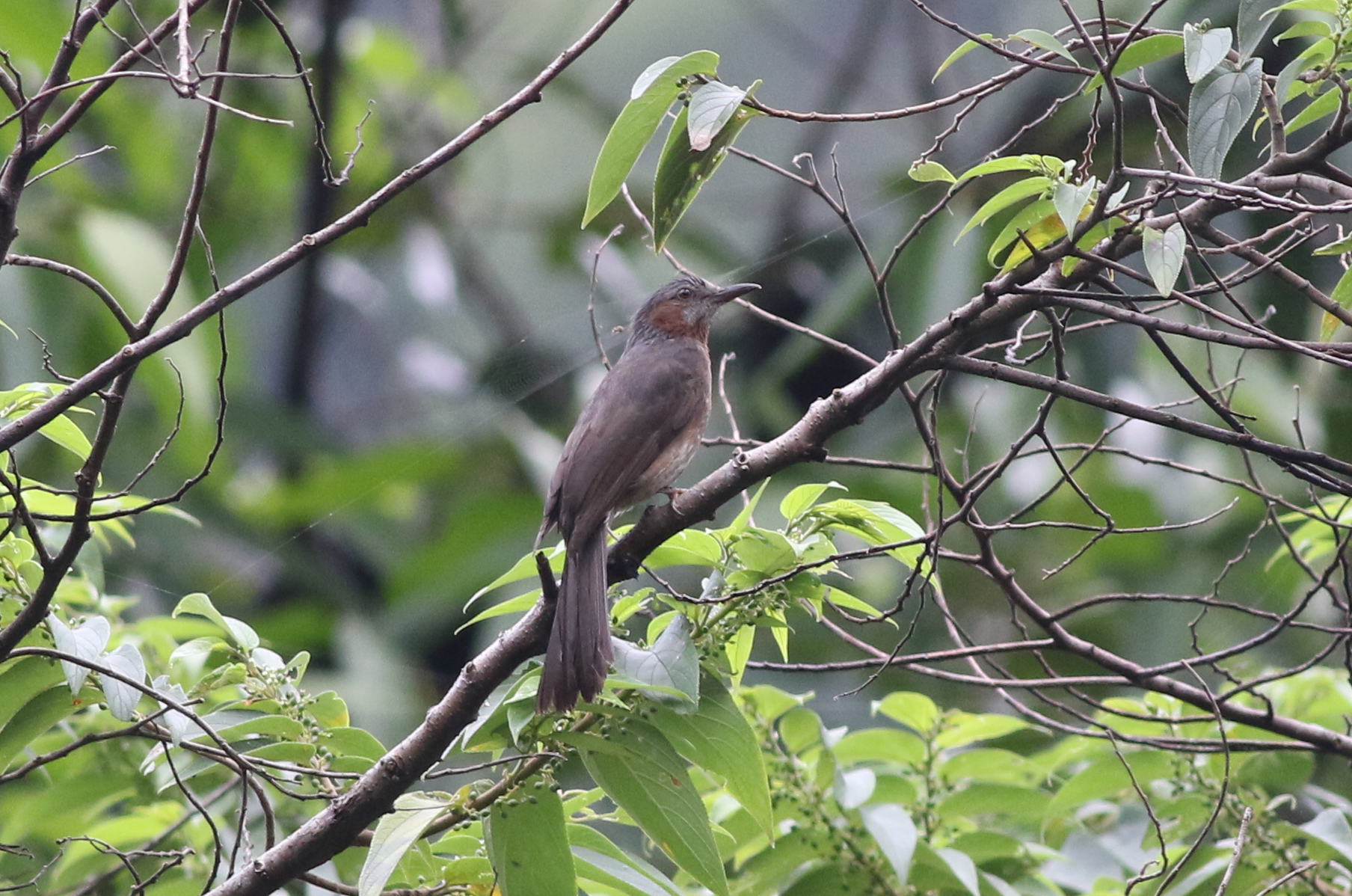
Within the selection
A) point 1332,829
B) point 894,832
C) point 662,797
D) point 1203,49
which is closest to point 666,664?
point 662,797

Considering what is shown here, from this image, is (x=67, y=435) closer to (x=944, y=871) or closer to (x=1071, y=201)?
(x=1071, y=201)

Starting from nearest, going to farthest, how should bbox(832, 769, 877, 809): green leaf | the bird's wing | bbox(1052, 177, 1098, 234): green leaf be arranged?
bbox(1052, 177, 1098, 234): green leaf → bbox(832, 769, 877, 809): green leaf → the bird's wing

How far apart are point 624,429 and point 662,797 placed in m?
1.52

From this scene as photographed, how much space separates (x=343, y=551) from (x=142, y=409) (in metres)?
1.68

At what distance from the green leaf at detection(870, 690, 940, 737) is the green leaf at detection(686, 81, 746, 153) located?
124 cm

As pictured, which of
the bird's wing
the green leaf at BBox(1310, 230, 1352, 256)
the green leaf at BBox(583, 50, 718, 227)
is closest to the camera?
the green leaf at BBox(1310, 230, 1352, 256)

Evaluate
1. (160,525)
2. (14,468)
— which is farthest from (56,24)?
(14,468)

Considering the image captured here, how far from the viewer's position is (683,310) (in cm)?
429

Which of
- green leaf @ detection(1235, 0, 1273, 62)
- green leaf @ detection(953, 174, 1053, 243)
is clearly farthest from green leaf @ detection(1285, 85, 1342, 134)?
green leaf @ detection(953, 174, 1053, 243)

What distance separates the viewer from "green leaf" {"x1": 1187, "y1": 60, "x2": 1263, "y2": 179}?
1.80 meters

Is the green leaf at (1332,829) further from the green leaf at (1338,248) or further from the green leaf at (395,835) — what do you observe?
the green leaf at (395,835)

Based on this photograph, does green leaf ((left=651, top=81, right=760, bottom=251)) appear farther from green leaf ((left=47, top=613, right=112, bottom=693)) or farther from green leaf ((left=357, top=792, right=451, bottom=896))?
green leaf ((left=47, top=613, right=112, bottom=693))

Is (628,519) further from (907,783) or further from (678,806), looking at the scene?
(678,806)

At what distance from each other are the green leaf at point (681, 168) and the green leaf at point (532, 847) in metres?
0.98
